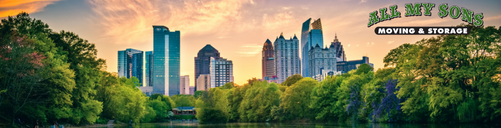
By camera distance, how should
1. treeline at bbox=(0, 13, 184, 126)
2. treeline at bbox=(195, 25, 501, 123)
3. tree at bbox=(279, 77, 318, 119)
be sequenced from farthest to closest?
1. tree at bbox=(279, 77, 318, 119)
2. treeline at bbox=(195, 25, 501, 123)
3. treeline at bbox=(0, 13, 184, 126)

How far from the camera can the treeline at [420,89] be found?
4362 centimetres

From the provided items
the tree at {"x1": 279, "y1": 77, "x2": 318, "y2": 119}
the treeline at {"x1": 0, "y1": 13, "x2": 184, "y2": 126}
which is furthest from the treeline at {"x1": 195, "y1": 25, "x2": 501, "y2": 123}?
the treeline at {"x1": 0, "y1": 13, "x2": 184, "y2": 126}

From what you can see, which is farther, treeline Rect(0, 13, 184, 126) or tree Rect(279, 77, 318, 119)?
tree Rect(279, 77, 318, 119)

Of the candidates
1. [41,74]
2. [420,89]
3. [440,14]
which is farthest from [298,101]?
[41,74]

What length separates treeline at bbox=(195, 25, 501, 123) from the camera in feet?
143

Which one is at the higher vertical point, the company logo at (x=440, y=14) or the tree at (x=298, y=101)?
the company logo at (x=440, y=14)

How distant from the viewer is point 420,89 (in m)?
49.5

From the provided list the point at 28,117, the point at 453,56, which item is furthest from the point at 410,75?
the point at 28,117

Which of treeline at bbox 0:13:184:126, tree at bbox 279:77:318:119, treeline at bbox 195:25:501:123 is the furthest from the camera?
tree at bbox 279:77:318:119

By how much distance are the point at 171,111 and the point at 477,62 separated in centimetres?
12378

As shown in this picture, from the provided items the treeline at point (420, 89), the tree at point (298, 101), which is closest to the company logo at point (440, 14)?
the treeline at point (420, 89)

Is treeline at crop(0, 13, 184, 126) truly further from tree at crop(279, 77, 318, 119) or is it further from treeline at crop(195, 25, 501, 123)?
treeline at crop(195, 25, 501, 123)

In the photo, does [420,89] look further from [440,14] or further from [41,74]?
[41,74]

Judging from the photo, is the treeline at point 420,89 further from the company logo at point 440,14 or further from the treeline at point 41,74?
the treeline at point 41,74
